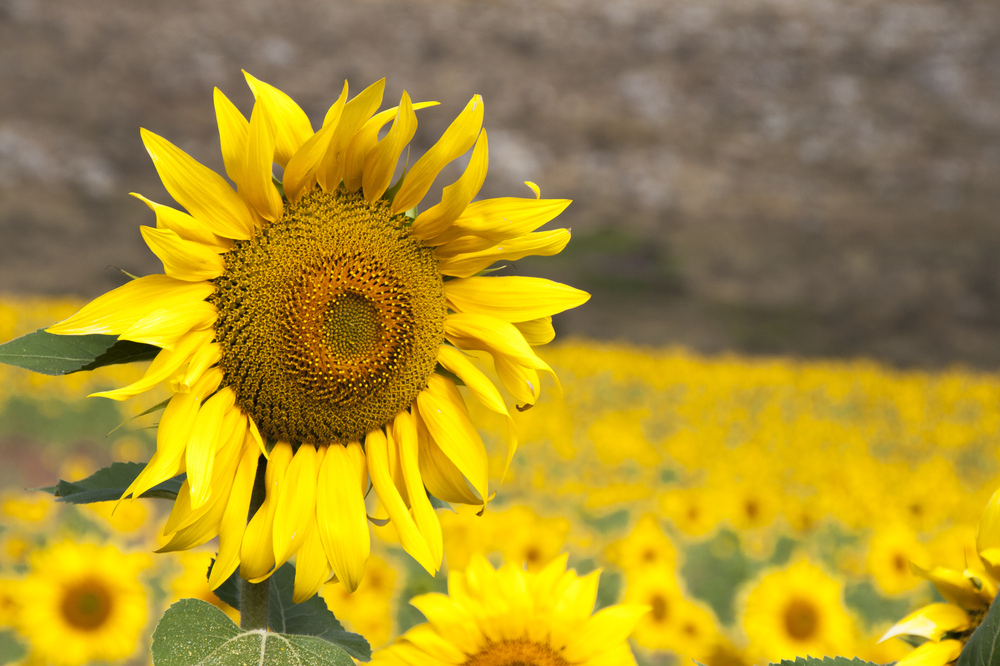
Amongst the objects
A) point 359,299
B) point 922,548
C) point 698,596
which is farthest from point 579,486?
point 359,299

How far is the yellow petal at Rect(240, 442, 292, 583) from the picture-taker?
37.3 inches

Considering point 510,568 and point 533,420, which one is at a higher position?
point 510,568

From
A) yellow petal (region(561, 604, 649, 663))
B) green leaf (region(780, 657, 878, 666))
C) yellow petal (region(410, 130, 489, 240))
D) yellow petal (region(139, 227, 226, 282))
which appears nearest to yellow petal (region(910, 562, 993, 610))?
green leaf (region(780, 657, 878, 666))

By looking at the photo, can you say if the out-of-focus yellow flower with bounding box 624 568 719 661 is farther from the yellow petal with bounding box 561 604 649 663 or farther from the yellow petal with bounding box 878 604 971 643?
the yellow petal with bounding box 878 604 971 643

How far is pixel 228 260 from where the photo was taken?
988 millimetres

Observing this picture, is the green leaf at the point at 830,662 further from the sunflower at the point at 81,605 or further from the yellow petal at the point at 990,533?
the sunflower at the point at 81,605

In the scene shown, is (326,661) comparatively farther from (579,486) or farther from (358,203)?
(579,486)

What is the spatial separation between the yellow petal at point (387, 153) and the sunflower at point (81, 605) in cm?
158

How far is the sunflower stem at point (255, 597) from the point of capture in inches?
39.9

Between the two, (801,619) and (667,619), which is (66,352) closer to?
(667,619)

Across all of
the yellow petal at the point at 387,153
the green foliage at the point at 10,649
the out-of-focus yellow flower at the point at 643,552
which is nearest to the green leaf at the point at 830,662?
the yellow petal at the point at 387,153

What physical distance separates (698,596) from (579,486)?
764mm

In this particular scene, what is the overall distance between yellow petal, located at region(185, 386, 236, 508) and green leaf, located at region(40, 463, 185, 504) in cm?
9

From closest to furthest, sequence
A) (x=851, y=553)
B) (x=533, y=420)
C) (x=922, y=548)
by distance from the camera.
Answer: (x=922, y=548) < (x=851, y=553) < (x=533, y=420)
